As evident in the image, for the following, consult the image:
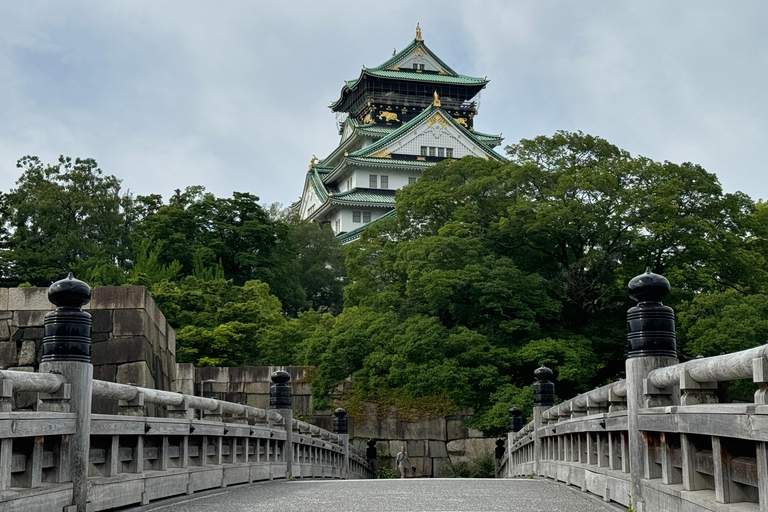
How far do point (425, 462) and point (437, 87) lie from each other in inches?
1559

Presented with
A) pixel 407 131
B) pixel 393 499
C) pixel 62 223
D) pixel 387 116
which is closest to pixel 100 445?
pixel 393 499

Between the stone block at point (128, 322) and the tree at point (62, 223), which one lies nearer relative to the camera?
the stone block at point (128, 322)

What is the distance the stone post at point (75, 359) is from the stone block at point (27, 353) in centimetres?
694

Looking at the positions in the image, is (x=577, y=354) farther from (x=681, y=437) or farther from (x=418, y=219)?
(x=681, y=437)

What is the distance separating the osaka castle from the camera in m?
53.3

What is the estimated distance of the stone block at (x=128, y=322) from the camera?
1309 centimetres

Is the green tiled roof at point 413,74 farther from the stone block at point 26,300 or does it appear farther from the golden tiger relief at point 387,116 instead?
the stone block at point 26,300

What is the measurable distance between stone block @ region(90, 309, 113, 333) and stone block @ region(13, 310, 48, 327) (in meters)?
0.78

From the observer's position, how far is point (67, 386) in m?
6.40

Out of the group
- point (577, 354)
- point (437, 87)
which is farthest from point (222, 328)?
point (437, 87)

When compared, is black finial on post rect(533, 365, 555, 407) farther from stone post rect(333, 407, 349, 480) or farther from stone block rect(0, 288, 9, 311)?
stone block rect(0, 288, 9, 311)

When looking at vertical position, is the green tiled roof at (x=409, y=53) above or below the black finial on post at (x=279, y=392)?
above

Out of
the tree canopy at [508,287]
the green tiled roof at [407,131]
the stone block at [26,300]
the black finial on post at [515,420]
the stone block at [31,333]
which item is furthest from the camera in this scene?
the green tiled roof at [407,131]

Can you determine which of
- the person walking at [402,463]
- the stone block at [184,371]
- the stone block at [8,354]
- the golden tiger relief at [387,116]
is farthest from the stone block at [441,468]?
the golden tiger relief at [387,116]
